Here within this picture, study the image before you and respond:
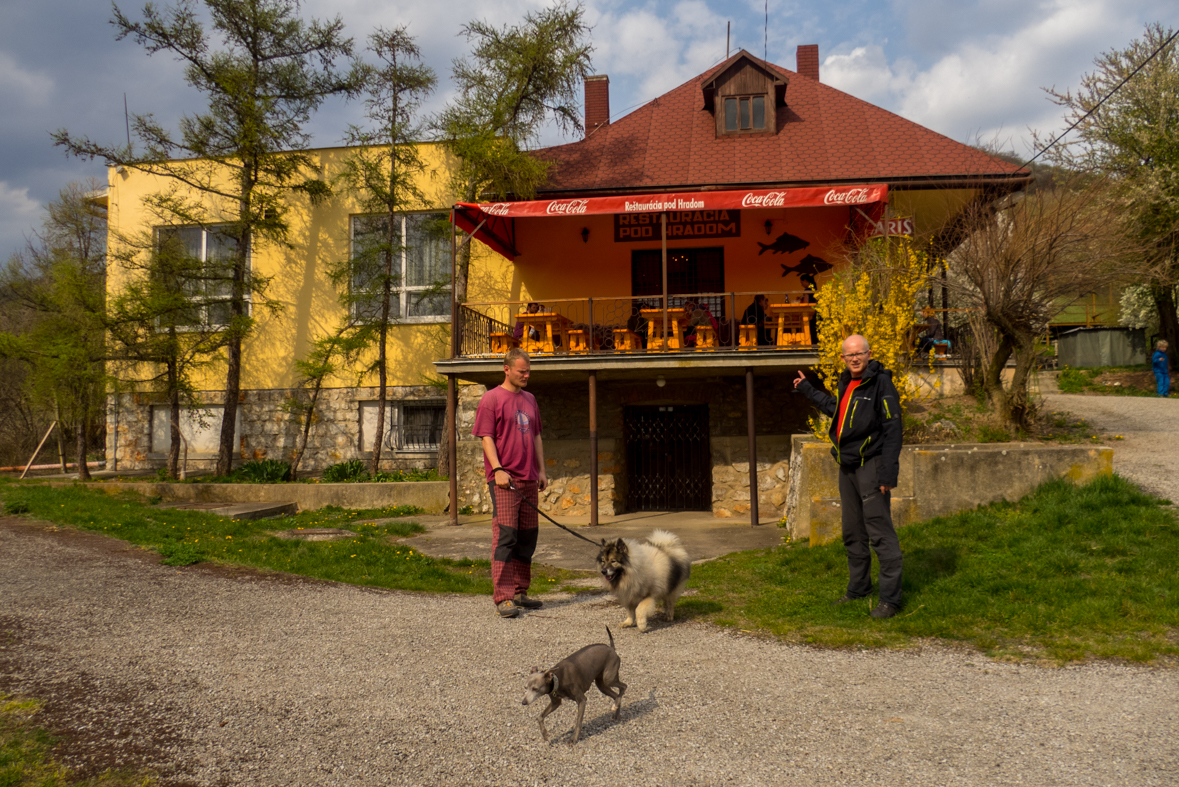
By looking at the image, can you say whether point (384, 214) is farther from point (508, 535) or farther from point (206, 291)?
point (508, 535)

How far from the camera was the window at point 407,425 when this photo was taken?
15.3 metres

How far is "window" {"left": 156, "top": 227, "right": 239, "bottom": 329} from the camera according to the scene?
14516 millimetres

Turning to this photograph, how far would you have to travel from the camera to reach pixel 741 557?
25.2ft

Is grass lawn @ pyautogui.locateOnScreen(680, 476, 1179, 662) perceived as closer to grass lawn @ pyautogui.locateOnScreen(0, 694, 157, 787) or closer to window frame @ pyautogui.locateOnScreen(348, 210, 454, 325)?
grass lawn @ pyautogui.locateOnScreen(0, 694, 157, 787)

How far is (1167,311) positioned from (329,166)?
19.7 metres

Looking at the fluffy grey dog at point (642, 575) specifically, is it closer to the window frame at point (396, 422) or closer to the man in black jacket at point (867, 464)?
the man in black jacket at point (867, 464)

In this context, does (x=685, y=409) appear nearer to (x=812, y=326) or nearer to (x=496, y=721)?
(x=812, y=326)

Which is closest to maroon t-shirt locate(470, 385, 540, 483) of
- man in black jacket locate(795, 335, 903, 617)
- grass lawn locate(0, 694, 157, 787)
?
man in black jacket locate(795, 335, 903, 617)

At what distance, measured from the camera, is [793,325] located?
11.9 m

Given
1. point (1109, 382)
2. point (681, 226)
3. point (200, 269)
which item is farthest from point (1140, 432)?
point (200, 269)

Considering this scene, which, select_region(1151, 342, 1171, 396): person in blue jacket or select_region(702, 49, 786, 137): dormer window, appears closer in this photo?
select_region(1151, 342, 1171, 396): person in blue jacket

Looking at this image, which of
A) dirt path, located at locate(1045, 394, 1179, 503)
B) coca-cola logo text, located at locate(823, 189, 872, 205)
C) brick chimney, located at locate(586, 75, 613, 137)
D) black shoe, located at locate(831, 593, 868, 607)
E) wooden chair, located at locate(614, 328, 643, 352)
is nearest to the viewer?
black shoe, located at locate(831, 593, 868, 607)

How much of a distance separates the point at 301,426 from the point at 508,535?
1154cm

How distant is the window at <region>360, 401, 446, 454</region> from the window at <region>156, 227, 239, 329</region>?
144 inches
